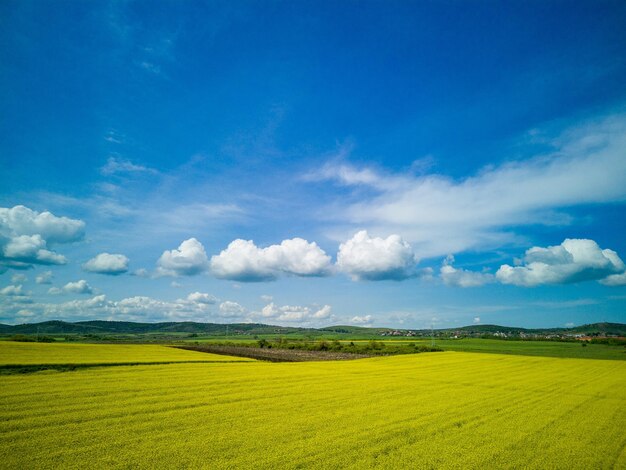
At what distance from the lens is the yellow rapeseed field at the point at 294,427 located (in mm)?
10969

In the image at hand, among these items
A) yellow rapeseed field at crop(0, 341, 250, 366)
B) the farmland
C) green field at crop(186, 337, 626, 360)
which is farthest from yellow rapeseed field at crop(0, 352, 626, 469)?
green field at crop(186, 337, 626, 360)

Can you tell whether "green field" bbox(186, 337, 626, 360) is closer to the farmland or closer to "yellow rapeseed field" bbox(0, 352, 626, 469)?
the farmland

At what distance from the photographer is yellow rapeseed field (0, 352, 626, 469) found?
36.0ft

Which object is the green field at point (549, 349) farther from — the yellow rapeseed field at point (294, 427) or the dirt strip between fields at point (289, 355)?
the yellow rapeseed field at point (294, 427)

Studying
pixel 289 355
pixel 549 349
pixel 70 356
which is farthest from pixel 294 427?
pixel 549 349

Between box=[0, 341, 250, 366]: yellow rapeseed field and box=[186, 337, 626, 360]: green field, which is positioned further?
box=[186, 337, 626, 360]: green field

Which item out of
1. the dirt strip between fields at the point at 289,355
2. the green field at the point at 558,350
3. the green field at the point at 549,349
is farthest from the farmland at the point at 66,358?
the green field at the point at 558,350

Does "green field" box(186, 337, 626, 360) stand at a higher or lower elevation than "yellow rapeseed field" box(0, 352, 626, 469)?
lower

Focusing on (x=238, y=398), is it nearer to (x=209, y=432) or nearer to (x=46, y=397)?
(x=209, y=432)

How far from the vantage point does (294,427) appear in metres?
14.4

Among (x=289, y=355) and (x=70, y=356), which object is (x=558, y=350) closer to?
(x=289, y=355)

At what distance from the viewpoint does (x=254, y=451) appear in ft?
37.6

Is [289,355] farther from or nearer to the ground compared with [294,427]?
nearer to the ground

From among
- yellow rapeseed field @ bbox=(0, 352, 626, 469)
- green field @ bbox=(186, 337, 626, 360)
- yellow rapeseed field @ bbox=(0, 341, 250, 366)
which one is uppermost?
yellow rapeseed field @ bbox=(0, 352, 626, 469)
